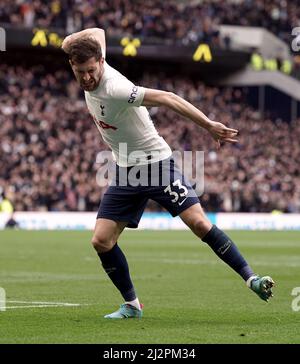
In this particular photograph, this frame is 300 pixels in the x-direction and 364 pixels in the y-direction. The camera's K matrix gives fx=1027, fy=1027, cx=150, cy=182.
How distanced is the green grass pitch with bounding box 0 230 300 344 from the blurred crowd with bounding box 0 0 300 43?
21.0 m

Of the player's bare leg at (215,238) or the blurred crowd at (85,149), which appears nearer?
the player's bare leg at (215,238)

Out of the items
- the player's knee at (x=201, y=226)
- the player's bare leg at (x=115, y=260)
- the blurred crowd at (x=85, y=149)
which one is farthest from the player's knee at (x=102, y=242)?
the blurred crowd at (x=85, y=149)

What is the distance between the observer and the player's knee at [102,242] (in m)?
9.76

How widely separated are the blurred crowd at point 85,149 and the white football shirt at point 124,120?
2727 cm

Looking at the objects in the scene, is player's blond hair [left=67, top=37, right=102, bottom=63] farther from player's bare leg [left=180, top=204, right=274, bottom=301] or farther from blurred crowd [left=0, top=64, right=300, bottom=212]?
blurred crowd [left=0, top=64, right=300, bottom=212]

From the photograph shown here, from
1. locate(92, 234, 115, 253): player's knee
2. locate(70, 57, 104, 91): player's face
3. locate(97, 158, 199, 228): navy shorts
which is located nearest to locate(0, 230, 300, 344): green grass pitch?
locate(92, 234, 115, 253): player's knee

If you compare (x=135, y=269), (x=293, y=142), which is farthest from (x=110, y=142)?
(x=293, y=142)

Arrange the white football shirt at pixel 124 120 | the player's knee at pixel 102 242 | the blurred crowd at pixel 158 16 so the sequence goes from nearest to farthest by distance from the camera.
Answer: the white football shirt at pixel 124 120
the player's knee at pixel 102 242
the blurred crowd at pixel 158 16

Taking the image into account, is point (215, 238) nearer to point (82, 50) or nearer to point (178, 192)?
point (178, 192)

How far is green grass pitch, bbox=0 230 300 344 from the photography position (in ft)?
27.5

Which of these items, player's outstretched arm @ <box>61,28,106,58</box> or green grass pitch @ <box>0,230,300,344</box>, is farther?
player's outstretched arm @ <box>61,28,106,58</box>

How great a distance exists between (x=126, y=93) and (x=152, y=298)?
12.7 feet

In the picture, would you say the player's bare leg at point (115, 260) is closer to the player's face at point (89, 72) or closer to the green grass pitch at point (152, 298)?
the green grass pitch at point (152, 298)
